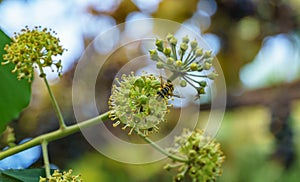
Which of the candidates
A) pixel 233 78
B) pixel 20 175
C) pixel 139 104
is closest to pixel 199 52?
pixel 139 104

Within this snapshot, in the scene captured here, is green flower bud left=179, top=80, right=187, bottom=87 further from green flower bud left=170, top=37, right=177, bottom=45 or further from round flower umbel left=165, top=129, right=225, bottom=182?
round flower umbel left=165, top=129, right=225, bottom=182

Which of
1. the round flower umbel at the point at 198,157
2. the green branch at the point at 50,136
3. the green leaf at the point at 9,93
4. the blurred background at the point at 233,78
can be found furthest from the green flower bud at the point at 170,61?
the blurred background at the point at 233,78

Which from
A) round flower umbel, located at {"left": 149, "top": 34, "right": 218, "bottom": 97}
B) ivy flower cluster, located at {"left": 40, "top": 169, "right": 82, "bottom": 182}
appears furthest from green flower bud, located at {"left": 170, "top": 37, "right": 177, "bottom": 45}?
ivy flower cluster, located at {"left": 40, "top": 169, "right": 82, "bottom": 182}

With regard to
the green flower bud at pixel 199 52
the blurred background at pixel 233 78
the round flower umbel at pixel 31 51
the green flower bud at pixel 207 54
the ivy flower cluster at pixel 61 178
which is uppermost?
the blurred background at pixel 233 78

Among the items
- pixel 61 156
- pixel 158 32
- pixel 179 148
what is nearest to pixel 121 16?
pixel 158 32

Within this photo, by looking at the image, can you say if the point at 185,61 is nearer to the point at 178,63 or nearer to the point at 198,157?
the point at 178,63

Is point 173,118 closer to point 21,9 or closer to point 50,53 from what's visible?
point 21,9

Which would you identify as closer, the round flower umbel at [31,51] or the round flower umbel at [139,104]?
the round flower umbel at [139,104]

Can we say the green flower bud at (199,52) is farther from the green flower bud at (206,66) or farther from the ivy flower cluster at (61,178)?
the ivy flower cluster at (61,178)
